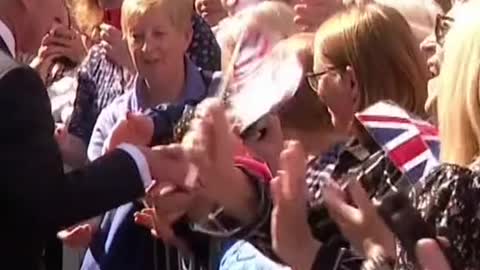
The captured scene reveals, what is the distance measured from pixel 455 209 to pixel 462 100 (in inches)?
9.5

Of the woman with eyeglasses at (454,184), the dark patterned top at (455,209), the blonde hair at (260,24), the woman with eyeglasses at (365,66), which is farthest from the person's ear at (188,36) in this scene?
the dark patterned top at (455,209)

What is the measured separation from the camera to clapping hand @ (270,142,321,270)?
2.93 metres

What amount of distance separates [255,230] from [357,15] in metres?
0.97

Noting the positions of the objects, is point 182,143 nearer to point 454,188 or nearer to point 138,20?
point 454,188

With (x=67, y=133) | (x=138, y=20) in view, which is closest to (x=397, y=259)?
(x=138, y=20)

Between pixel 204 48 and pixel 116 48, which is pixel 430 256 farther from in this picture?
pixel 116 48

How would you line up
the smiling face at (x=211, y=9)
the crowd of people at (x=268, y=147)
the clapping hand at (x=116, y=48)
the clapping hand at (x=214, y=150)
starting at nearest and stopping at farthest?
1. the crowd of people at (x=268, y=147)
2. the clapping hand at (x=214, y=150)
3. the clapping hand at (x=116, y=48)
4. the smiling face at (x=211, y=9)

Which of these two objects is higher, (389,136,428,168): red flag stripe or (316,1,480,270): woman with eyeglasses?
(316,1,480,270): woman with eyeglasses

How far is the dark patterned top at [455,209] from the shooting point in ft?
9.11

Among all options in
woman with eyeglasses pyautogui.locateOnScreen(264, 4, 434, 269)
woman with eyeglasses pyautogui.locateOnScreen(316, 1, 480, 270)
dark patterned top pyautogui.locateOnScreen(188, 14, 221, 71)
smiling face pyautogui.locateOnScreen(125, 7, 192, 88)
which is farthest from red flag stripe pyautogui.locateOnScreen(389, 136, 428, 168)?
dark patterned top pyautogui.locateOnScreen(188, 14, 221, 71)

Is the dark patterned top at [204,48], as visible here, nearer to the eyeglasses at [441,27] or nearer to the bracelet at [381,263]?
the eyeglasses at [441,27]

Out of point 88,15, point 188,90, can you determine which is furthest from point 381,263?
point 88,15

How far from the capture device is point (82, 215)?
143 inches

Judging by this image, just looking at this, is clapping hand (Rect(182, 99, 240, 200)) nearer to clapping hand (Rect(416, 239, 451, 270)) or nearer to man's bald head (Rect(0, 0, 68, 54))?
clapping hand (Rect(416, 239, 451, 270))
